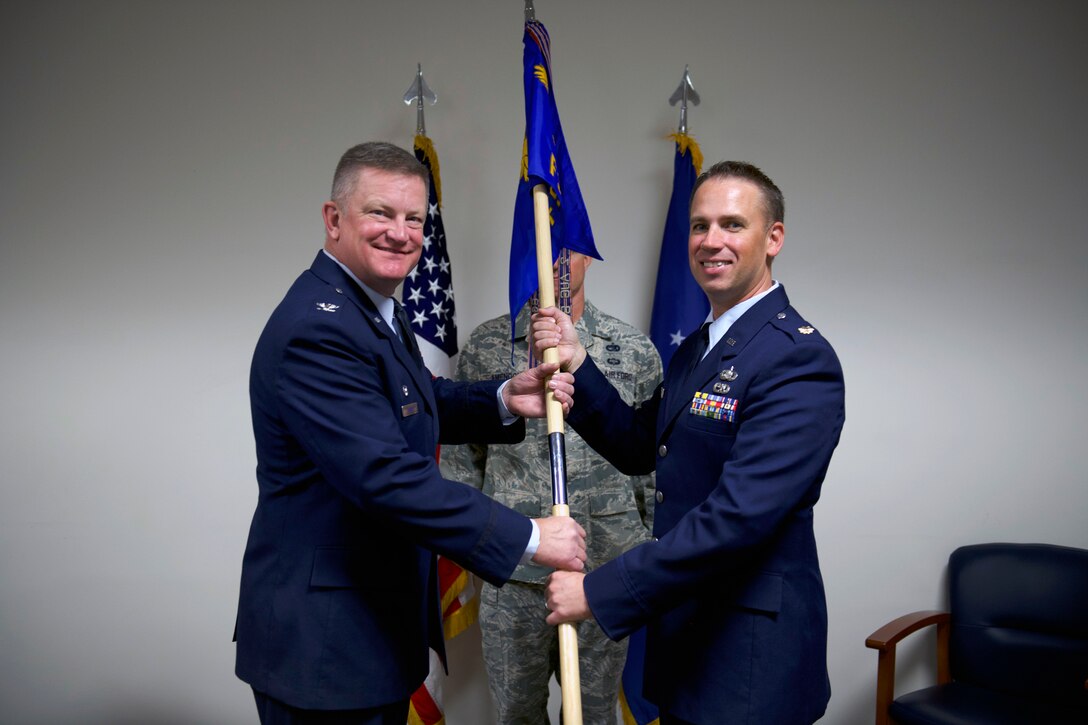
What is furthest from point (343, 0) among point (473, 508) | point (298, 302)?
point (473, 508)

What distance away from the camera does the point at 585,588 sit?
1.65 metres

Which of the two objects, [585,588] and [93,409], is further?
[93,409]

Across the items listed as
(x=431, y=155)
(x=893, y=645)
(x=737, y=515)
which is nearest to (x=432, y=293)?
(x=431, y=155)

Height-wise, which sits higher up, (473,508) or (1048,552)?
(473,508)

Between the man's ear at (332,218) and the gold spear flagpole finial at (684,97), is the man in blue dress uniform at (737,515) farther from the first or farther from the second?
the gold spear flagpole finial at (684,97)

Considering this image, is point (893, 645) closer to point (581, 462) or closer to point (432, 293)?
point (581, 462)

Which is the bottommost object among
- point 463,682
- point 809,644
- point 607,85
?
point 463,682

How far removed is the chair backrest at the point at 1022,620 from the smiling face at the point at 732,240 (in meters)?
2.01

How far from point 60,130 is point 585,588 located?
9.37 ft

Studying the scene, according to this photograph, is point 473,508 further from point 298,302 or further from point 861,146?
point 861,146

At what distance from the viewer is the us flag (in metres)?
3.01

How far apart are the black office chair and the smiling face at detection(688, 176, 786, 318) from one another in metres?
1.65

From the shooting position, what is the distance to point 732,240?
70.3 inches

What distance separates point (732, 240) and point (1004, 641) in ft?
7.18
